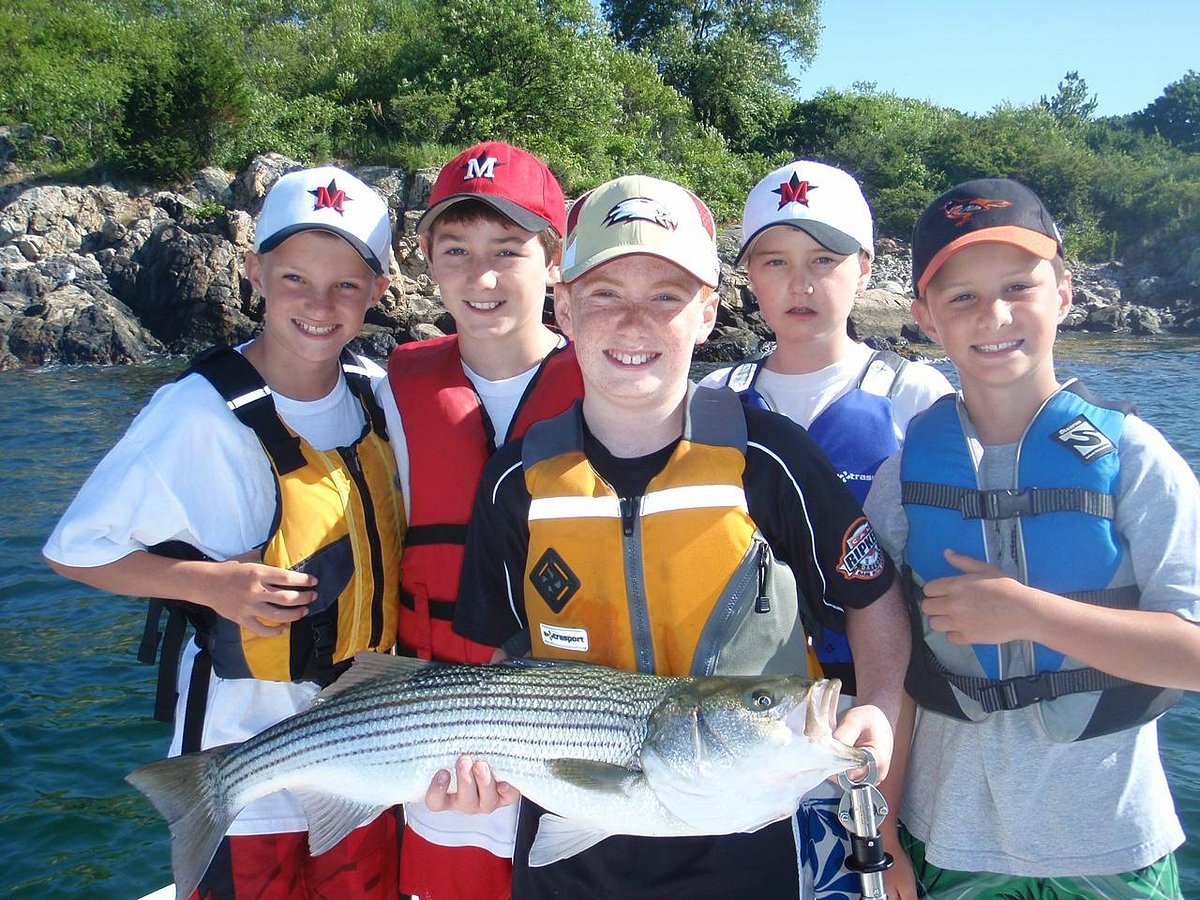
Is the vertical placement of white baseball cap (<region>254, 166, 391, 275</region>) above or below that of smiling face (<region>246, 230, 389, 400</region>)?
above

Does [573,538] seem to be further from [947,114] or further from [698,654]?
[947,114]

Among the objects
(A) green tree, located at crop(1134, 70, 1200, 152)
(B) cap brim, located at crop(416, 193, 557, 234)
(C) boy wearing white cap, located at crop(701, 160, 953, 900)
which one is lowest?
(C) boy wearing white cap, located at crop(701, 160, 953, 900)

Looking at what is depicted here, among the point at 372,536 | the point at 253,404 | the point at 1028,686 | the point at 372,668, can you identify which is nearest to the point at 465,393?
the point at 372,536

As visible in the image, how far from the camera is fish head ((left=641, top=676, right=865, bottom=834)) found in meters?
2.42

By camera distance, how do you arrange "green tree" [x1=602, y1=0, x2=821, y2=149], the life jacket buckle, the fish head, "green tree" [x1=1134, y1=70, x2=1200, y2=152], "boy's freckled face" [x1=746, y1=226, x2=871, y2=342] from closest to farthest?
the fish head, the life jacket buckle, "boy's freckled face" [x1=746, y1=226, x2=871, y2=342], "green tree" [x1=602, y1=0, x2=821, y2=149], "green tree" [x1=1134, y1=70, x2=1200, y2=152]

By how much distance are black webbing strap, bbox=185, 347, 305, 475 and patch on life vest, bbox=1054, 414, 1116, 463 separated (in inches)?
113

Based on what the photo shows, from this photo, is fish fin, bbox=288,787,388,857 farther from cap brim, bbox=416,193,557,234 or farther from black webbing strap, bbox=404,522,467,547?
cap brim, bbox=416,193,557,234

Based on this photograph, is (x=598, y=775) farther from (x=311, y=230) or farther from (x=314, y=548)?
(x=311, y=230)

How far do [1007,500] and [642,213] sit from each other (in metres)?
1.61

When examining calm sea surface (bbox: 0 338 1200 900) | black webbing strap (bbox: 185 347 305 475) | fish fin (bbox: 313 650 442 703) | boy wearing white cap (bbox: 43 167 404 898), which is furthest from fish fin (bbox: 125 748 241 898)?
calm sea surface (bbox: 0 338 1200 900)

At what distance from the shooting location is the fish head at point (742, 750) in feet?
7.93

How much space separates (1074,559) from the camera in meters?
3.05

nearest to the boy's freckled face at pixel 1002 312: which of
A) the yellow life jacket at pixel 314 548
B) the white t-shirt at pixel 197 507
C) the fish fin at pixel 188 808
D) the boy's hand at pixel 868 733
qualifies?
the boy's hand at pixel 868 733

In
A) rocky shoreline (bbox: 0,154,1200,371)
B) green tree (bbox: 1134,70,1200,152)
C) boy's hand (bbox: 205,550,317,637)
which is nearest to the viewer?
boy's hand (bbox: 205,550,317,637)
